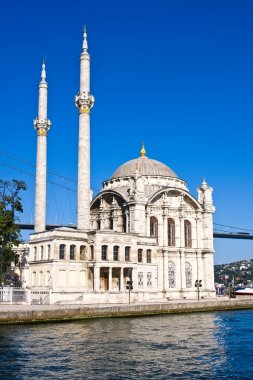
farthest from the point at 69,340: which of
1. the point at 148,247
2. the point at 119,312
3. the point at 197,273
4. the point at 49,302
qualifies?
the point at 197,273

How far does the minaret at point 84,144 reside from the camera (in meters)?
55.9

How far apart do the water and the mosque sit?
14231mm

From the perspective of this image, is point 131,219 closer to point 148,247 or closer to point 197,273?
point 148,247

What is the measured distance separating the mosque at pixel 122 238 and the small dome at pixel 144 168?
130 millimetres

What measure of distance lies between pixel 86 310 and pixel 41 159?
25.1 metres

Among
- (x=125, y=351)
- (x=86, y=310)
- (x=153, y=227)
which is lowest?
(x=125, y=351)

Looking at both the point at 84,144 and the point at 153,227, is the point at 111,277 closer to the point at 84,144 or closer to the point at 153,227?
the point at 153,227

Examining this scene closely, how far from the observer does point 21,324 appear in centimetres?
3438

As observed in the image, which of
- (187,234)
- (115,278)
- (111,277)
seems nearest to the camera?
(111,277)

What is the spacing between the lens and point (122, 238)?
181ft

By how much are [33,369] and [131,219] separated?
1591 inches

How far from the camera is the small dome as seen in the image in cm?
6850

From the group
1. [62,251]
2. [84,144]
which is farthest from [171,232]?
[62,251]

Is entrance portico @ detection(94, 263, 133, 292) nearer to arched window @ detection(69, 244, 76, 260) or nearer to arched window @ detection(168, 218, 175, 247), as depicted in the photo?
arched window @ detection(69, 244, 76, 260)
